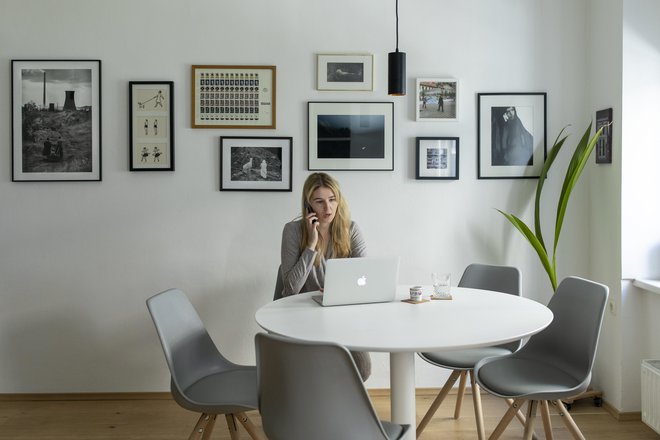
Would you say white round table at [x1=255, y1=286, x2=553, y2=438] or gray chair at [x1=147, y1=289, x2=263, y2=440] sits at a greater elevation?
white round table at [x1=255, y1=286, x2=553, y2=438]

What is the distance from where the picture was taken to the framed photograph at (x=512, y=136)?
154 inches

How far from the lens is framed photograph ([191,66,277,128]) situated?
384 cm

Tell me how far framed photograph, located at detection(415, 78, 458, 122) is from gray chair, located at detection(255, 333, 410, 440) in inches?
92.4

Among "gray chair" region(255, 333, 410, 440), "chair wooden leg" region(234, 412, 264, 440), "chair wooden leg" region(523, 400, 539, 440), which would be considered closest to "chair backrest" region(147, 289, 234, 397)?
"chair wooden leg" region(234, 412, 264, 440)

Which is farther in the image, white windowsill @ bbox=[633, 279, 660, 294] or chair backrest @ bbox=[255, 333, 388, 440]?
white windowsill @ bbox=[633, 279, 660, 294]

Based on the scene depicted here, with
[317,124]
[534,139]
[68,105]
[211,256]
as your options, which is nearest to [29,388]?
[211,256]

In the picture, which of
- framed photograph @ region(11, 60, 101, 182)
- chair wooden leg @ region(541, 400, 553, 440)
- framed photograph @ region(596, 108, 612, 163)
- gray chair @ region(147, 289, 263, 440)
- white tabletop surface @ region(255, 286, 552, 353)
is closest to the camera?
white tabletop surface @ region(255, 286, 552, 353)

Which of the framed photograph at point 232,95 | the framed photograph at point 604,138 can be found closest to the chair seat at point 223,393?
the framed photograph at point 232,95

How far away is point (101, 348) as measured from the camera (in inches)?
154

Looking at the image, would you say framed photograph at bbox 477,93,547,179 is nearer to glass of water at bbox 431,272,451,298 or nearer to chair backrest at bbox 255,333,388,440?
glass of water at bbox 431,272,451,298

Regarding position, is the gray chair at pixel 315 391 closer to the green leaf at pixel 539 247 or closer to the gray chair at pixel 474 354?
the gray chair at pixel 474 354

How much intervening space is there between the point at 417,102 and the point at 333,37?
2.16 ft

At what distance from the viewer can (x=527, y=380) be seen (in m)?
2.64

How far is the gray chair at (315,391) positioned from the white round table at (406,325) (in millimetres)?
189
